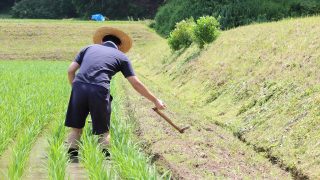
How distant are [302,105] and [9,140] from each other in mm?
3930

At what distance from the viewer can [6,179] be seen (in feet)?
16.5

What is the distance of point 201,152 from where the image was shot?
6711 mm

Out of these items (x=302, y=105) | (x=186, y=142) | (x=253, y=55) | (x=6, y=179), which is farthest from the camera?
(x=253, y=55)

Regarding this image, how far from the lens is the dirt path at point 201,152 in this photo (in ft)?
19.3

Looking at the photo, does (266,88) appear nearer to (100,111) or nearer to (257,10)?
(100,111)

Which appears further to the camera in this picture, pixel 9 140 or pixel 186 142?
pixel 186 142

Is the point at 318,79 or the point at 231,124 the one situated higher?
the point at 318,79

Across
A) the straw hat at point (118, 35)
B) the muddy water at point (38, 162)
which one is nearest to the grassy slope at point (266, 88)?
the straw hat at point (118, 35)

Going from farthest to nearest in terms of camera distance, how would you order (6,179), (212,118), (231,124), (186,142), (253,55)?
(253,55)
(212,118)
(231,124)
(186,142)
(6,179)

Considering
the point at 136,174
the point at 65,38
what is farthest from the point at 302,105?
the point at 65,38

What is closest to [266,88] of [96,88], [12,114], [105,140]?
[105,140]

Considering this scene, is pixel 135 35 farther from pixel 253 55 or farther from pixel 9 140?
pixel 9 140

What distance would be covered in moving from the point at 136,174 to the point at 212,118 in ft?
17.8

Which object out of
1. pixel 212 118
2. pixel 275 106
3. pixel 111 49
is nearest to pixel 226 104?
pixel 212 118
